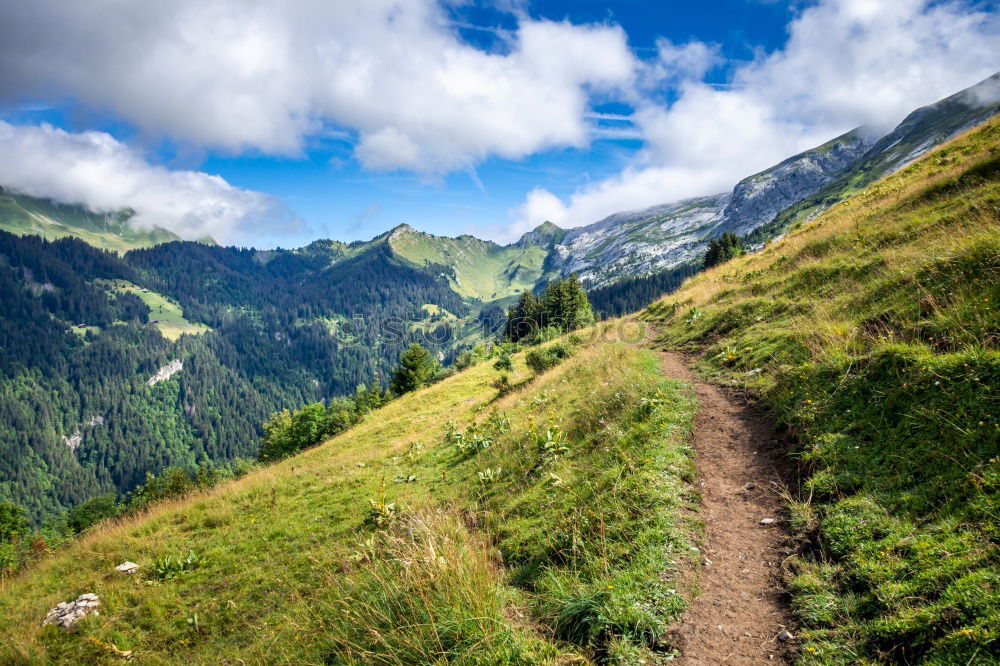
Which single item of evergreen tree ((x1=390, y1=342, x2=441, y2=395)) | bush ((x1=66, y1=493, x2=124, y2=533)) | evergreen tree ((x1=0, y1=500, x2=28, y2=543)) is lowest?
bush ((x1=66, y1=493, x2=124, y2=533))

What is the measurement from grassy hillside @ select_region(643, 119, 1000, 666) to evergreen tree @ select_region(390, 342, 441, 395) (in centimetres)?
4333

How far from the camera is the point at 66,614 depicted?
9047mm

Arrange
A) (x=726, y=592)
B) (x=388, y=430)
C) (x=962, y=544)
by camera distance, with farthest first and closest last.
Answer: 1. (x=388, y=430)
2. (x=726, y=592)
3. (x=962, y=544)

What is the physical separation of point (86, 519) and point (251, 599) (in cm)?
5991

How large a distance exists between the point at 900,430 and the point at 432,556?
696 cm

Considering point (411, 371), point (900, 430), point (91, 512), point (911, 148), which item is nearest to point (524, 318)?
point (411, 371)

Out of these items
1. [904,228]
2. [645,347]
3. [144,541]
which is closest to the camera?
[144,541]

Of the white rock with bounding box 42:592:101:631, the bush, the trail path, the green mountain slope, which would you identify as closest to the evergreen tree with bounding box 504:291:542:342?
the trail path

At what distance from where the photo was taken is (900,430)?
5.89 meters

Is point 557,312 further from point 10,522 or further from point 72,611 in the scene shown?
point 10,522

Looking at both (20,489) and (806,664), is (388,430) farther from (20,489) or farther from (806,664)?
(20,489)

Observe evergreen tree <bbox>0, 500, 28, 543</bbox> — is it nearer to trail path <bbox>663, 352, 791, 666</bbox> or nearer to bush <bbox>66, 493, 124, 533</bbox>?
bush <bbox>66, 493, 124, 533</bbox>

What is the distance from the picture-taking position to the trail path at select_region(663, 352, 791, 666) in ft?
13.9

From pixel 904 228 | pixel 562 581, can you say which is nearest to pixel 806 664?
pixel 562 581
